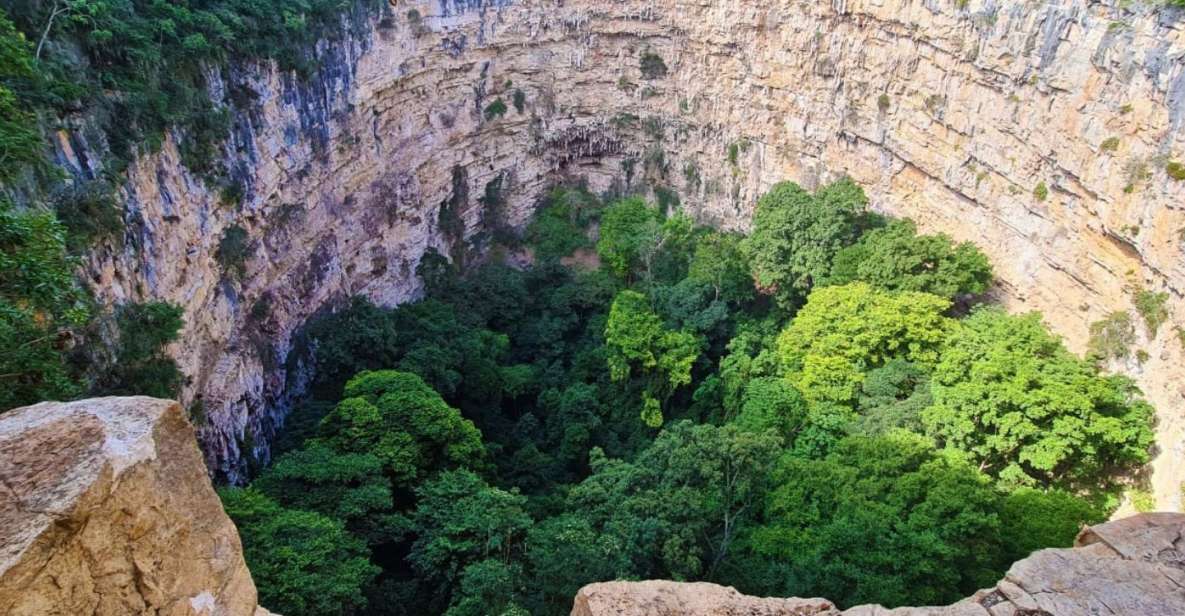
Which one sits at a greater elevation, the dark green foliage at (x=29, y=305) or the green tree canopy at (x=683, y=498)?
the dark green foliage at (x=29, y=305)

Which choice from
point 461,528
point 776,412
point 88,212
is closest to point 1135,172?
point 776,412

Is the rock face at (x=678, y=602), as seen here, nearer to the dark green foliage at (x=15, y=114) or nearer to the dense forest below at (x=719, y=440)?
the dense forest below at (x=719, y=440)

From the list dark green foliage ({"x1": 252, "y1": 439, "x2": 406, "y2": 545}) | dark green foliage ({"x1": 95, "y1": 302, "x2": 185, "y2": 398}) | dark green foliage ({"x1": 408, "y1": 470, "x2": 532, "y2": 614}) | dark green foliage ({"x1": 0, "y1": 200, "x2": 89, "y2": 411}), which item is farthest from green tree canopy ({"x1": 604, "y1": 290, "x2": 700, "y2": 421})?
dark green foliage ({"x1": 0, "y1": 200, "x2": 89, "y2": 411})

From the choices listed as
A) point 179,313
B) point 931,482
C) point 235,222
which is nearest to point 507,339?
point 235,222

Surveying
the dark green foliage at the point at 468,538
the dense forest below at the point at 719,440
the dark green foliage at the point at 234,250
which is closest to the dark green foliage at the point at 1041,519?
the dense forest below at the point at 719,440

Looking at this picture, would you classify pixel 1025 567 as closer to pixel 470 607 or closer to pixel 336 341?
pixel 470 607
